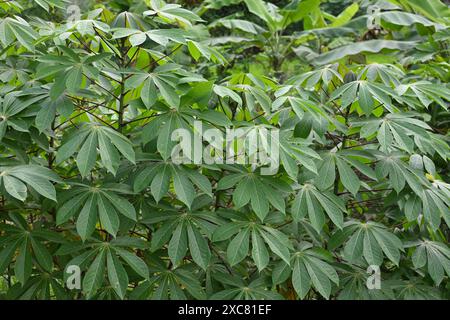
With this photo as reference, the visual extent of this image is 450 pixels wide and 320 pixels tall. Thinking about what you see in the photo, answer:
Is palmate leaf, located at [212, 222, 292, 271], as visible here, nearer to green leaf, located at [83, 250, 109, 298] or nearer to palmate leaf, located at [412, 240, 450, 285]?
green leaf, located at [83, 250, 109, 298]

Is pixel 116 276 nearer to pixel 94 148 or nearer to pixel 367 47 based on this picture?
pixel 94 148

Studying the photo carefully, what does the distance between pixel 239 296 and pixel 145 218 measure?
403mm

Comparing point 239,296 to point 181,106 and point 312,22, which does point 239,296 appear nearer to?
point 181,106

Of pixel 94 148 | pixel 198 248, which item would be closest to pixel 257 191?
pixel 198 248

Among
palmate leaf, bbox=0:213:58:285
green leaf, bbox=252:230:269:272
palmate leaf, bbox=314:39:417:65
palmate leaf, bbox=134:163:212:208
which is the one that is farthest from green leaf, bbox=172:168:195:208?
palmate leaf, bbox=314:39:417:65

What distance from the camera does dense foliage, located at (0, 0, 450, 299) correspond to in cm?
180

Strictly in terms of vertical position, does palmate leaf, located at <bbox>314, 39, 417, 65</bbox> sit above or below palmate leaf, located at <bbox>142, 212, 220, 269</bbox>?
below

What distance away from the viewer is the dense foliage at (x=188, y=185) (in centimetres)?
180

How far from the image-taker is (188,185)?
5.93 ft

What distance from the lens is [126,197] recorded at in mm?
1975

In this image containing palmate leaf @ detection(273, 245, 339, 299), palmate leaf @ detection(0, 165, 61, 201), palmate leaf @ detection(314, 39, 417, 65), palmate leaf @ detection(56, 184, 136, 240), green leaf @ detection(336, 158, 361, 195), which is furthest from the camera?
palmate leaf @ detection(314, 39, 417, 65)

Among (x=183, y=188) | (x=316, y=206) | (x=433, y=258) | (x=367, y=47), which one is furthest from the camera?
(x=367, y=47)

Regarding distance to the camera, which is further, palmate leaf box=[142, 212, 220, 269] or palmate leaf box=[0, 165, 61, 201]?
palmate leaf box=[142, 212, 220, 269]
